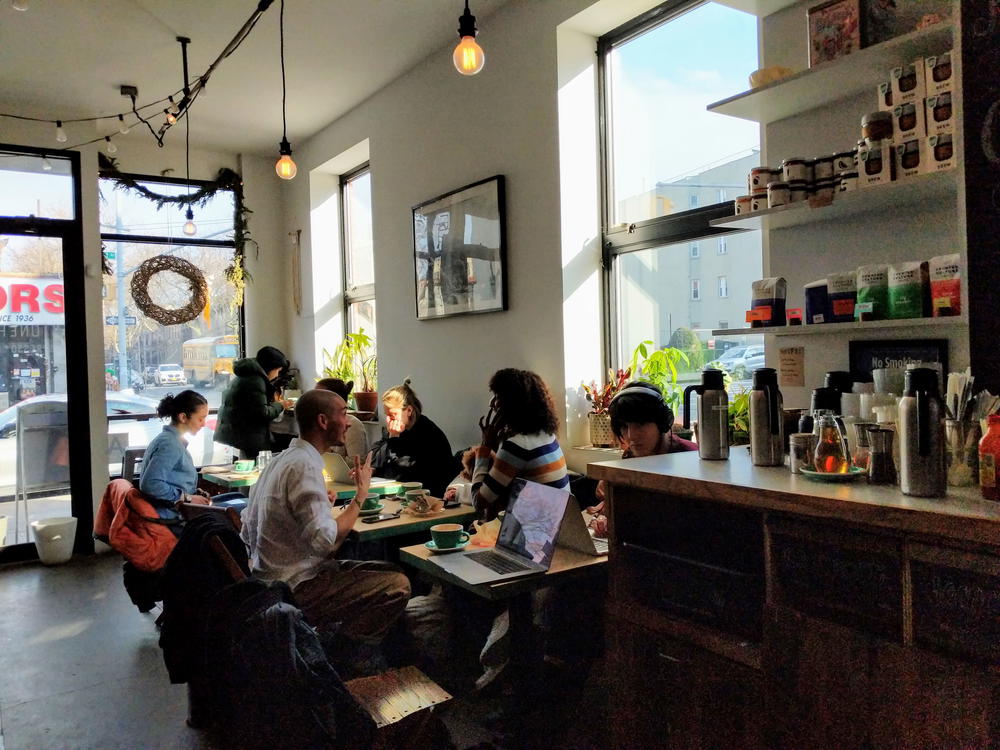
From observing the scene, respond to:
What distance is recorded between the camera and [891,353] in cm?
232

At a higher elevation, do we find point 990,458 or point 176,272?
point 176,272

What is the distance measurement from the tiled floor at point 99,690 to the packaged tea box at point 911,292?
1672mm

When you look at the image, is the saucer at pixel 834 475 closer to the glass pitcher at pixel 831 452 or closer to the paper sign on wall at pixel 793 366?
the glass pitcher at pixel 831 452

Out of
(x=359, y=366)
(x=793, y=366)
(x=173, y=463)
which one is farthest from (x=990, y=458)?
(x=359, y=366)

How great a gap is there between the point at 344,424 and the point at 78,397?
400cm

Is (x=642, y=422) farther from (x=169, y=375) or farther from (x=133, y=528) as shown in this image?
(x=169, y=375)

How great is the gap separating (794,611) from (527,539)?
914 mm

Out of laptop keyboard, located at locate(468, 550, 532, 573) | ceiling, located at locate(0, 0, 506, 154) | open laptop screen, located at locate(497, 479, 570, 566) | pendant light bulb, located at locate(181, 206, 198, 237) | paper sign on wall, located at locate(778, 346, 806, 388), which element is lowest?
laptop keyboard, located at locate(468, 550, 532, 573)

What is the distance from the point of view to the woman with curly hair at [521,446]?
122 inches

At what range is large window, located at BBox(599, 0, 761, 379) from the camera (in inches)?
125

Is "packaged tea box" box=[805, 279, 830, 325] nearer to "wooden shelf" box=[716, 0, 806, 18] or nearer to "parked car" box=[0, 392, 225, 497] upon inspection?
"wooden shelf" box=[716, 0, 806, 18]

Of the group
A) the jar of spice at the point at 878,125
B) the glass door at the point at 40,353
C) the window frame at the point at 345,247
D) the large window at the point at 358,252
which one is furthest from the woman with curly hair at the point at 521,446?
the glass door at the point at 40,353

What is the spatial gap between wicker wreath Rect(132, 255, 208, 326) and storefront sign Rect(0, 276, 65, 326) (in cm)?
60

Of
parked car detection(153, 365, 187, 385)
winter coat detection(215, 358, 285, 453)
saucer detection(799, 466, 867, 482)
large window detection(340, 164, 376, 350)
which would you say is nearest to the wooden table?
saucer detection(799, 466, 867, 482)
